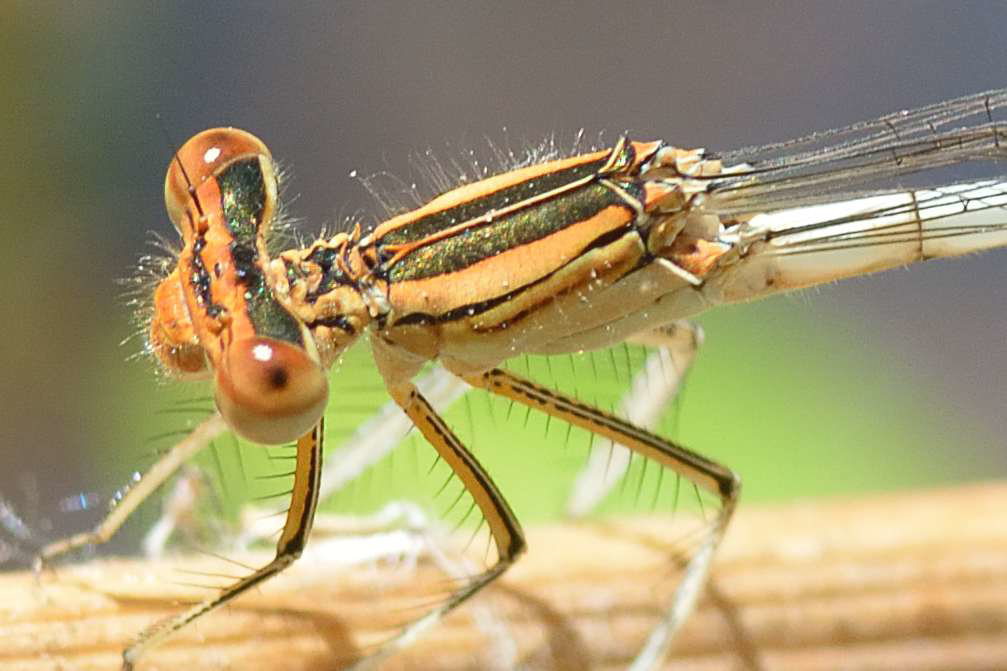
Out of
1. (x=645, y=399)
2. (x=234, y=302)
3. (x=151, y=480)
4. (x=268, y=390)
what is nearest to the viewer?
(x=268, y=390)

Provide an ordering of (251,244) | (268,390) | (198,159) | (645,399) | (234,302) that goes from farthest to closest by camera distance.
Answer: (645,399) < (198,159) < (251,244) < (234,302) < (268,390)

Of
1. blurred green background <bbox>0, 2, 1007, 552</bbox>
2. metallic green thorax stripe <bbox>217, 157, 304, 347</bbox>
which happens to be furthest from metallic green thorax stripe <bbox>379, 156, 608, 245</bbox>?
blurred green background <bbox>0, 2, 1007, 552</bbox>

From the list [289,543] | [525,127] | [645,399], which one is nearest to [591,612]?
[289,543]

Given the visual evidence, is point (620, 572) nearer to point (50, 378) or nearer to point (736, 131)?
point (50, 378)

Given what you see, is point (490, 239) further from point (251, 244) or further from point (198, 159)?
point (198, 159)

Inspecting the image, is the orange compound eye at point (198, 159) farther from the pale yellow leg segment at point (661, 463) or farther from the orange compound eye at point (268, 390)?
the pale yellow leg segment at point (661, 463)

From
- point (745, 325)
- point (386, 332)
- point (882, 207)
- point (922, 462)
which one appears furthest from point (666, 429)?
point (922, 462)

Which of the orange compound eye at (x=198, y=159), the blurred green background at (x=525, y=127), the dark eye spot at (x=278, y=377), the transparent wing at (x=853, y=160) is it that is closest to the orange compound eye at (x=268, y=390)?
the dark eye spot at (x=278, y=377)
